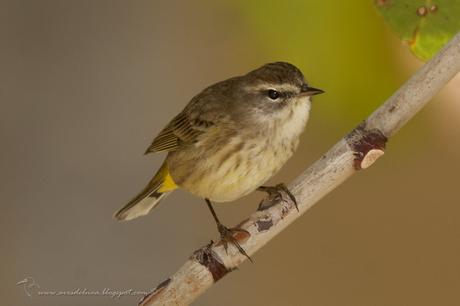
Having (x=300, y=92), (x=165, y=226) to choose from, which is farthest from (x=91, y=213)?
(x=300, y=92)

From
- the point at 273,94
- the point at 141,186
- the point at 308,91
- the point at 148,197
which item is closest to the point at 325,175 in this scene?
the point at 308,91

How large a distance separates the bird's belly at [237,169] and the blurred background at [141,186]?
3.02ft

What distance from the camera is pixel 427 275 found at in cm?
414

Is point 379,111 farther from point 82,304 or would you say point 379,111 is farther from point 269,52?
point 82,304

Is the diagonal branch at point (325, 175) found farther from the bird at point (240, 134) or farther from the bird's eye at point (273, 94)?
the bird's eye at point (273, 94)

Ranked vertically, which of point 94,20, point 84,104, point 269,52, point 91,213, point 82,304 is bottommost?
point 269,52

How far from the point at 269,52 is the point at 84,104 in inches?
126

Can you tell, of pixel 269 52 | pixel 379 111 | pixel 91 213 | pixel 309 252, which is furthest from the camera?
pixel 91 213

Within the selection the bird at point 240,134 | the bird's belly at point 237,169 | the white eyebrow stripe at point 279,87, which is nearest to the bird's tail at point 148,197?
the bird at point 240,134

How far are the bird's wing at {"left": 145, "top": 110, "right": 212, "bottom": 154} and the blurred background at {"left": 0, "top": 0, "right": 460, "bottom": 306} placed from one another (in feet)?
2.18

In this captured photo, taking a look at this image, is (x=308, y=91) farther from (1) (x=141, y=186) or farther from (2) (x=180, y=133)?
(1) (x=141, y=186)

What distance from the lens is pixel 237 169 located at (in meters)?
2.74

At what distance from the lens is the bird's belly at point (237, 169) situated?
8.95 ft

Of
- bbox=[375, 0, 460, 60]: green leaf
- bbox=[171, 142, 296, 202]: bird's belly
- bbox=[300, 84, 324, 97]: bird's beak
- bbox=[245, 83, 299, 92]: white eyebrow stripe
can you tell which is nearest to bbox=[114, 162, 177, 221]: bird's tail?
bbox=[171, 142, 296, 202]: bird's belly
